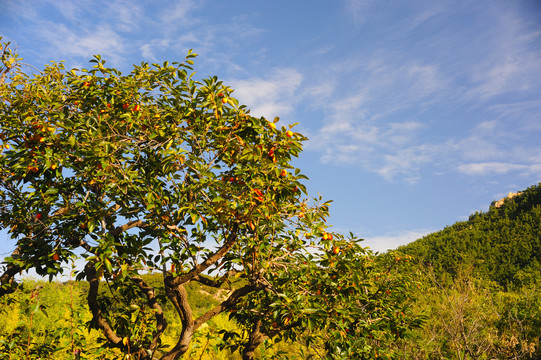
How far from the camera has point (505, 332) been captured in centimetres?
1320

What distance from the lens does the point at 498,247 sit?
24.1 metres

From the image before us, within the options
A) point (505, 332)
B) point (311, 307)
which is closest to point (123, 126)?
point (311, 307)

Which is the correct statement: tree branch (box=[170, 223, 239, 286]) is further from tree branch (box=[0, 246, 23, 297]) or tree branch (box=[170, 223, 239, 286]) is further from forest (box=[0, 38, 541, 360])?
tree branch (box=[0, 246, 23, 297])

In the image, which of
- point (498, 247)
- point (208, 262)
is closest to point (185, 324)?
point (208, 262)

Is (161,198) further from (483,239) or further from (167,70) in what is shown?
(483,239)

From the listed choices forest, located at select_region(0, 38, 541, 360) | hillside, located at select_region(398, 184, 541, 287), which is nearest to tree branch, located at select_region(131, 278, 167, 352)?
forest, located at select_region(0, 38, 541, 360)

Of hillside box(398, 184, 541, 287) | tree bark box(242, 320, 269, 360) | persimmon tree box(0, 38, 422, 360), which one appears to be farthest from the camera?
hillside box(398, 184, 541, 287)

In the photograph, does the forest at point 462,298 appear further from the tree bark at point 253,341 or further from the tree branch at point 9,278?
the tree branch at point 9,278

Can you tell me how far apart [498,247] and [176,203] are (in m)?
25.7

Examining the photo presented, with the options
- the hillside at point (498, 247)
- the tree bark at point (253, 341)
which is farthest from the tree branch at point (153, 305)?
the hillside at point (498, 247)

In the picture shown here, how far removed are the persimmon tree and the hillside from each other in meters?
19.1

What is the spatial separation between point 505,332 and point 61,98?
598 inches

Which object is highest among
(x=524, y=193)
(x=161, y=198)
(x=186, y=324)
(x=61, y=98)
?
(x=524, y=193)

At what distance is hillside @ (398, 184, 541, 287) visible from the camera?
22.5 meters
